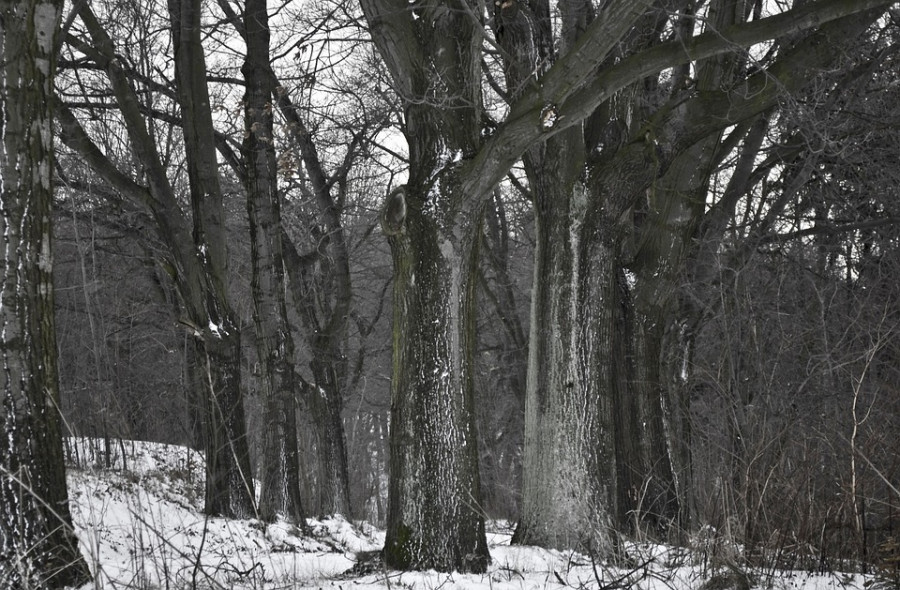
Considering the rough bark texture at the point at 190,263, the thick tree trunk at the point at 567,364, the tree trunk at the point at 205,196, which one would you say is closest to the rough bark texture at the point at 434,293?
the thick tree trunk at the point at 567,364

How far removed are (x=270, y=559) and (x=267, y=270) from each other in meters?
5.97

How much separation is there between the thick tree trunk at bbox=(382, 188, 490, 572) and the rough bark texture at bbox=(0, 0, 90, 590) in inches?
92.8

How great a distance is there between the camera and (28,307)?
461cm

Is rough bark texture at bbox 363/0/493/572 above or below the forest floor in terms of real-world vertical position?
above

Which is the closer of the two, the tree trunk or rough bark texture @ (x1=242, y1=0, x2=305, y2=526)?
the tree trunk

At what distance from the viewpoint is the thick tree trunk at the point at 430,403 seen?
19.8 feet

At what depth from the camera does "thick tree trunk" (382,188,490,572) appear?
6.04m

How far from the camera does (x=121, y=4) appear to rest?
9.73 meters

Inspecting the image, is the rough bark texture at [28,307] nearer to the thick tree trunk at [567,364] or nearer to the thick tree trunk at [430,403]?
the thick tree trunk at [430,403]

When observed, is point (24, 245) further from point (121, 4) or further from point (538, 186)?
point (121, 4)

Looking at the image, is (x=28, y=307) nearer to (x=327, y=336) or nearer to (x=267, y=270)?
(x=267, y=270)

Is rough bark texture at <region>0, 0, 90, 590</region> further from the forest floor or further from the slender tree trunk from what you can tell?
the slender tree trunk

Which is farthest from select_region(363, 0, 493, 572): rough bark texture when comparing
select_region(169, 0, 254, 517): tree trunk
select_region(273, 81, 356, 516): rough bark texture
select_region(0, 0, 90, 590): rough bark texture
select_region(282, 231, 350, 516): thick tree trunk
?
select_region(282, 231, 350, 516): thick tree trunk

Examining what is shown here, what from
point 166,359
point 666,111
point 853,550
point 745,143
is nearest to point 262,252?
point 666,111
